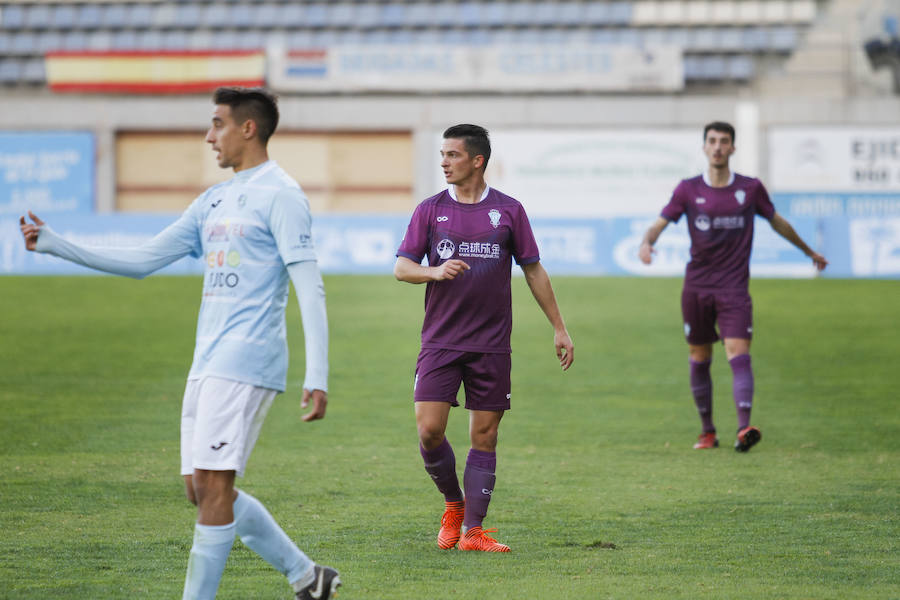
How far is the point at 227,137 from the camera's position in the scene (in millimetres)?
4816

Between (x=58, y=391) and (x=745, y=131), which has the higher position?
(x=745, y=131)

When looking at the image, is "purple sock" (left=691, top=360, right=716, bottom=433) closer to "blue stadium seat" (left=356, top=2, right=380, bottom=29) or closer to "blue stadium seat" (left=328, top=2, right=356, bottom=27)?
"blue stadium seat" (left=356, top=2, right=380, bottom=29)

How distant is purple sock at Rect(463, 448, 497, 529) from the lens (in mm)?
6305

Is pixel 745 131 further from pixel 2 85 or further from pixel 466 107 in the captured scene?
pixel 2 85

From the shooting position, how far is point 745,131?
36.5 meters

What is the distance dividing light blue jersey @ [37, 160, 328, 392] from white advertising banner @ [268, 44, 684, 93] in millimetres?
32995

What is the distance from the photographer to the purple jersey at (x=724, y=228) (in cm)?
952

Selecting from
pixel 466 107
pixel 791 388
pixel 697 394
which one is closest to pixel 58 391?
pixel 697 394

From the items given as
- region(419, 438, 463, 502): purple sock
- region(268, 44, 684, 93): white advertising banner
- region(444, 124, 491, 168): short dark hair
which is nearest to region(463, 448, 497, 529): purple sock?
region(419, 438, 463, 502): purple sock

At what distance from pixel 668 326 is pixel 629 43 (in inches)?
849

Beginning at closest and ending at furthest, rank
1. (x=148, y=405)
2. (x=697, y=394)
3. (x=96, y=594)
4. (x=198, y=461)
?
(x=198, y=461) → (x=96, y=594) → (x=697, y=394) → (x=148, y=405)

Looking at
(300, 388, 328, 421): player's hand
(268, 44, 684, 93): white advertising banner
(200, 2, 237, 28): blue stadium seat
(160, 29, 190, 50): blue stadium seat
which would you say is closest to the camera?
(300, 388, 328, 421): player's hand

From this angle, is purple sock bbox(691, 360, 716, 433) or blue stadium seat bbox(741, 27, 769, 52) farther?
blue stadium seat bbox(741, 27, 769, 52)

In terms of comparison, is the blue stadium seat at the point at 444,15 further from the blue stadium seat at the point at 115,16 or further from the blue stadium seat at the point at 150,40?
the blue stadium seat at the point at 115,16
